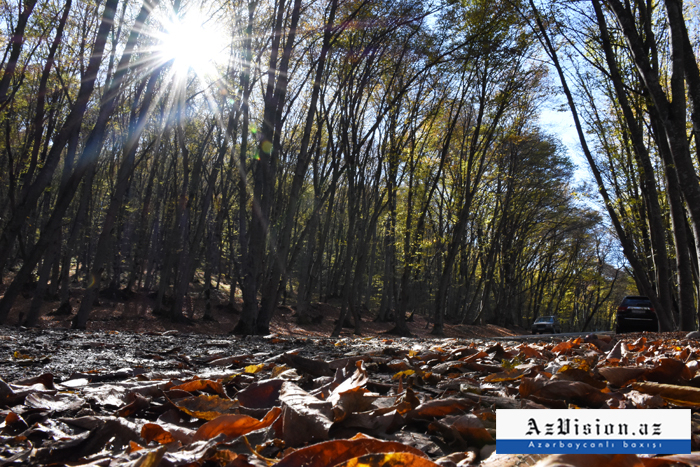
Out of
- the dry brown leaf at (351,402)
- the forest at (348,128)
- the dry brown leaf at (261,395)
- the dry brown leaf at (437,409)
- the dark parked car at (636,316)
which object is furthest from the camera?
the dark parked car at (636,316)

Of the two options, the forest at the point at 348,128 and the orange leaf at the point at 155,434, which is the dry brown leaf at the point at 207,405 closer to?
the orange leaf at the point at 155,434

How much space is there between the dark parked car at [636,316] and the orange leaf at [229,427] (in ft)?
61.9

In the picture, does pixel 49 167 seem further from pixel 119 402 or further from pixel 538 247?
pixel 538 247

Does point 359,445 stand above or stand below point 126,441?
above

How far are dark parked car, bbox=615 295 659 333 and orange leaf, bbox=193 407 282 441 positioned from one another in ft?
61.9

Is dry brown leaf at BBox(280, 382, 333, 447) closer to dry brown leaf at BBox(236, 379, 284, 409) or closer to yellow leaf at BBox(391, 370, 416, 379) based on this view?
dry brown leaf at BBox(236, 379, 284, 409)

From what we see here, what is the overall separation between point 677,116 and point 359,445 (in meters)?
7.04

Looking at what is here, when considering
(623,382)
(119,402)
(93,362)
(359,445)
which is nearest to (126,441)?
(119,402)

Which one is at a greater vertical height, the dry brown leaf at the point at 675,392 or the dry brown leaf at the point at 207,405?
the dry brown leaf at the point at 675,392

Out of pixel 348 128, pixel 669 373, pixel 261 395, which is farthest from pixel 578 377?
pixel 348 128

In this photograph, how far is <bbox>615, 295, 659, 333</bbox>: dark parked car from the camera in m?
16.1

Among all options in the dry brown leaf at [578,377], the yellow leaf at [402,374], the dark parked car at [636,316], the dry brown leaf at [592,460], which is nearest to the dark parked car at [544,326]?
the dark parked car at [636,316]

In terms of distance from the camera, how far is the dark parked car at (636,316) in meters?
16.1

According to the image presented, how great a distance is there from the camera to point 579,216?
29.5m
